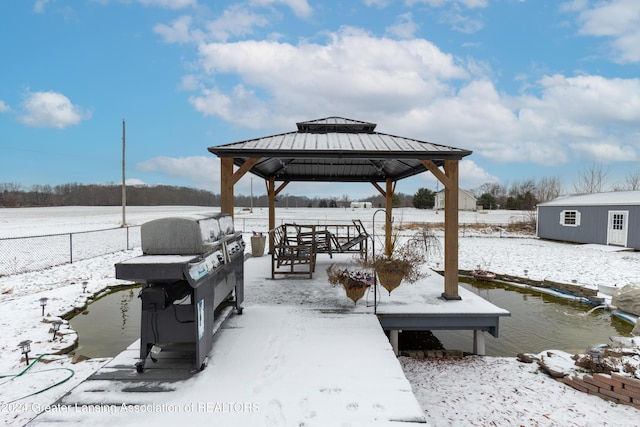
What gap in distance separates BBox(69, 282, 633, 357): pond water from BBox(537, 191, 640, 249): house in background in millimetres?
9666

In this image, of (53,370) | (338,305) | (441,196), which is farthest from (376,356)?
(441,196)

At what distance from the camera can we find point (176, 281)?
288cm

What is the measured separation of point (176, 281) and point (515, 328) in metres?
5.79

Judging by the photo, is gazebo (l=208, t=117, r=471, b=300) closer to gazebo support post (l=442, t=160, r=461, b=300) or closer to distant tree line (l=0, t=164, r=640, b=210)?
gazebo support post (l=442, t=160, r=461, b=300)

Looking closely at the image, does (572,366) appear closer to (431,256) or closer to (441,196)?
(431,256)

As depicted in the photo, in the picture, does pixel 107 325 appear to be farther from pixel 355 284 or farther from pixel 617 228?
pixel 617 228

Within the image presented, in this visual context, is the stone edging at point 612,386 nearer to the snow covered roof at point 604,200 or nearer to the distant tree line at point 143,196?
the snow covered roof at point 604,200

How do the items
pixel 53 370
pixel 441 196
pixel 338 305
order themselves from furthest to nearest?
1. pixel 441 196
2. pixel 338 305
3. pixel 53 370

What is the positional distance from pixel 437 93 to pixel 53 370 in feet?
41.1

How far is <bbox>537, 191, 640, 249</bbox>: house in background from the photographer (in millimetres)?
13648

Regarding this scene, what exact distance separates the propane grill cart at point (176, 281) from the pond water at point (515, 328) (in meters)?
2.67

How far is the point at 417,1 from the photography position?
7.24 meters

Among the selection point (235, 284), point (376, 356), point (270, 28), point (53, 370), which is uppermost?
point (270, 28)

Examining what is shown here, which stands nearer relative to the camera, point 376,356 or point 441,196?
point 376,356
